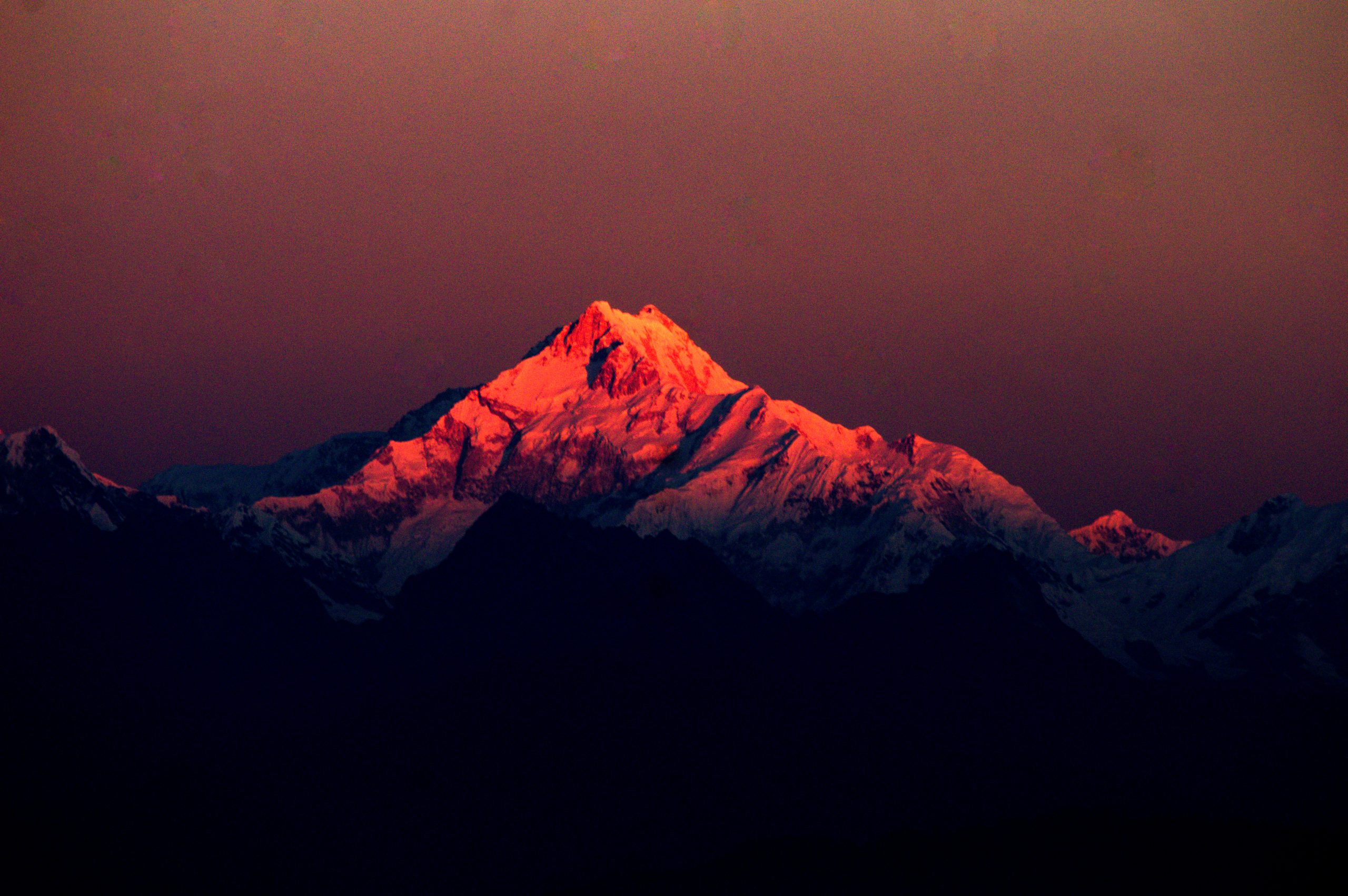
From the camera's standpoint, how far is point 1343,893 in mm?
196625

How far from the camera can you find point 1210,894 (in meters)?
200

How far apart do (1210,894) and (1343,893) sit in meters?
11.3
